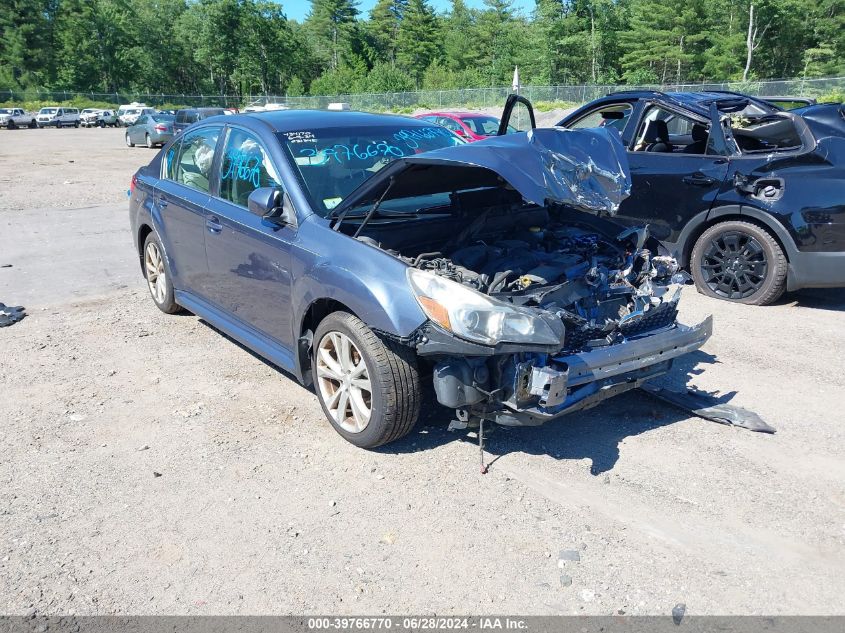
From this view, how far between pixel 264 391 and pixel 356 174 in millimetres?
Result: 1646

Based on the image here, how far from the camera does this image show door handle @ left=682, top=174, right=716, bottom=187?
683 centimetres

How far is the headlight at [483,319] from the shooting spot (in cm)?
334

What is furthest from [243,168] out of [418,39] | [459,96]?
[418,39]

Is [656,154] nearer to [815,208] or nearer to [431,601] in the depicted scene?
[815,208]

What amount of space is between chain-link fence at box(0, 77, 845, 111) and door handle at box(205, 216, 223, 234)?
27.1 metres

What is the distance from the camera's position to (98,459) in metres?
4.02

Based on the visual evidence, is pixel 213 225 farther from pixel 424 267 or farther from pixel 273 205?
pixel 424 267

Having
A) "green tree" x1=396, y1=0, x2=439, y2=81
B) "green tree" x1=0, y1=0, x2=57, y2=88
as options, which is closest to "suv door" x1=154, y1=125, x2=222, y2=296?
"green tree" x1=0, y1=0, x2=57, y2=88

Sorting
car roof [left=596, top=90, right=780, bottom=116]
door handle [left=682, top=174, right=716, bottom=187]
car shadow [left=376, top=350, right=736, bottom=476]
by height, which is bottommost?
car shadow [left=376, top=350, right=736, bottom=476]

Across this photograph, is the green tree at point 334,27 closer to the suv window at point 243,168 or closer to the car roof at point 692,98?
the car roof at point 692,98

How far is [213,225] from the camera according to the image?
5000 mm

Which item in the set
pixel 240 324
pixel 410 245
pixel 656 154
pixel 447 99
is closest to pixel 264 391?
pixel 240 324

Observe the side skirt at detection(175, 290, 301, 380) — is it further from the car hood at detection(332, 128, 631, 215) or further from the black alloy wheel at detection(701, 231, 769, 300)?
the black alloy wheel at detection(701, 231, 769, 300)

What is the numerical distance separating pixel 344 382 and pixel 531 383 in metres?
1.17
